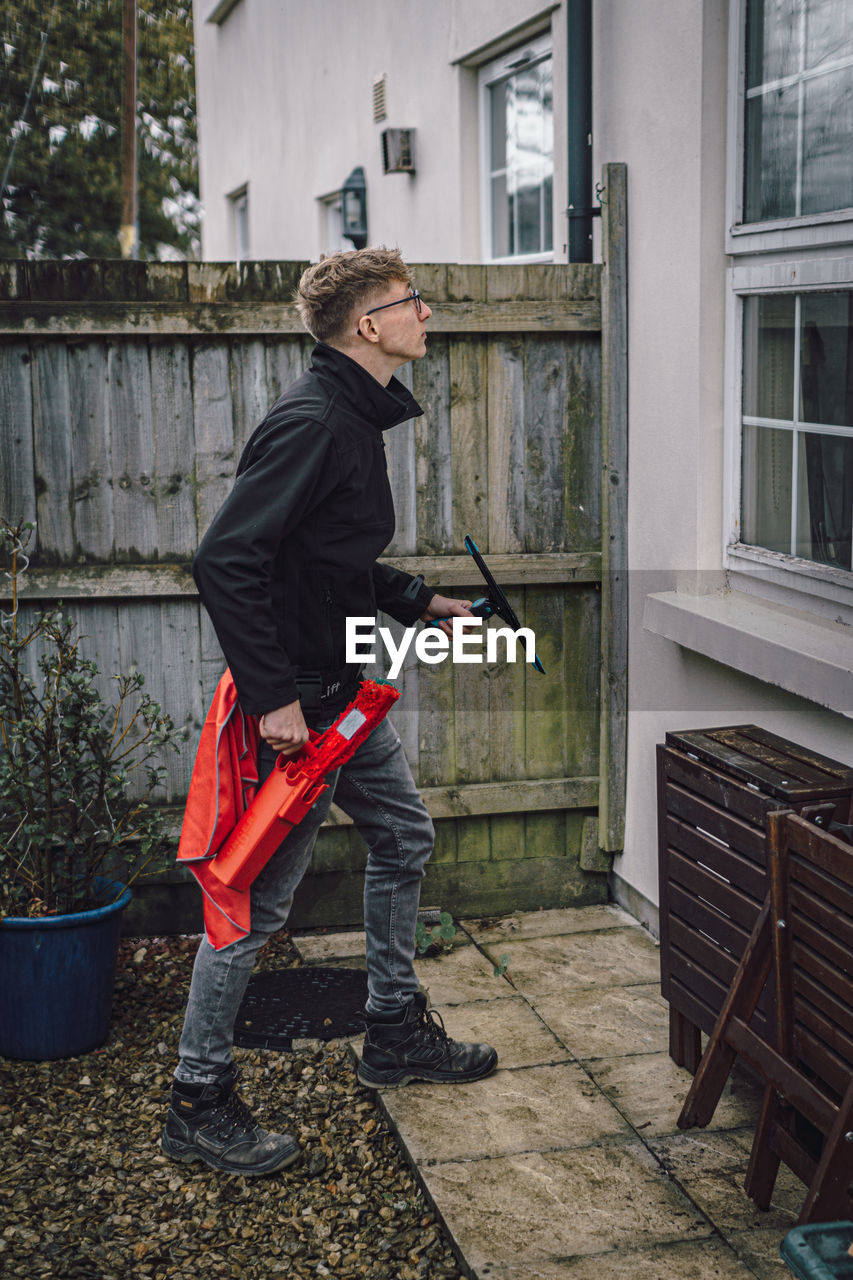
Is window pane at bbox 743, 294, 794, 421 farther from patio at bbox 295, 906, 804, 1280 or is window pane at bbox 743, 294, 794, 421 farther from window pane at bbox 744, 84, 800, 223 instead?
patio at bbox 295, 906, 804, 1280

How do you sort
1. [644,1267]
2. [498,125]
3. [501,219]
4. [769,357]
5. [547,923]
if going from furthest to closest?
[501,219] → [498,125] → [547,923] → [769,357] → [644,1267]

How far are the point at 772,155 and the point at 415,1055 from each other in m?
2.75

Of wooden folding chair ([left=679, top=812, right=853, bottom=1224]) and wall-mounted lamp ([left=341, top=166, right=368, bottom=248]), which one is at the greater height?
wall-mounted lamp ([left=341, top=166, right=368, bottom=248])

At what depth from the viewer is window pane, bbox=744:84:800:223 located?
3.72 meters

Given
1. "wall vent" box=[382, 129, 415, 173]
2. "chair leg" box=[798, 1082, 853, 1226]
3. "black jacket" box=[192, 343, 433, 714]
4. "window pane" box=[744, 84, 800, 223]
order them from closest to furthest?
"chair leg" box=[798, 1082, 853, 1226]
"black jacket" box=[192, 343, 433, 714]
"window pane" box=[744, 84, 800, 223]
"wall vent" box=[382, 129, 415, 173]

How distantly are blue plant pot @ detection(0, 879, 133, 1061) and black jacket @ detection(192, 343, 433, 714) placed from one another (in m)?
1.21

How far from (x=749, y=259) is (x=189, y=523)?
201 cm

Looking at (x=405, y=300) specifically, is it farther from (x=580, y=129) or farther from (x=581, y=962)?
(x=581, y=962)

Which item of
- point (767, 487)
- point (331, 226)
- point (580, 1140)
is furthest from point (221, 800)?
point (331, 226)

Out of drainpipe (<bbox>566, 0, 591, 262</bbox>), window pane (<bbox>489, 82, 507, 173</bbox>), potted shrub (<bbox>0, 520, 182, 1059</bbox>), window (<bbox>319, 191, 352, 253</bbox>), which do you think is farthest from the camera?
window (<bbox>319, 191, 352, 253</bbox>)

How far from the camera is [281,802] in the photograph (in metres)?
3.14

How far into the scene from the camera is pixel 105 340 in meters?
4.38

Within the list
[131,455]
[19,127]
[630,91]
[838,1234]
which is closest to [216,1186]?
[838,1234]

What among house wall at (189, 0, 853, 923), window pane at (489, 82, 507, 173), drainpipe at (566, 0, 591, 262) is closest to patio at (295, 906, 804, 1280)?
house wall at (189, 0, 853, 923)
